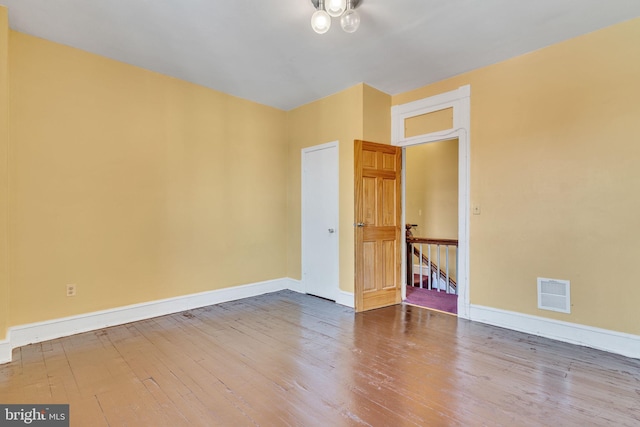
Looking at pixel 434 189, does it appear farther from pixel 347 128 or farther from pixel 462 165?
pixel 347 128

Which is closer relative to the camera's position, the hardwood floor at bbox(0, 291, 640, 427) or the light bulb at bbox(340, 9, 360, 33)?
the hardwood floor at bbox(0, 291, 640, 427)

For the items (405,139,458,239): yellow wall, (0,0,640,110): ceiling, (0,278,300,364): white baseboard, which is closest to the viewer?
(0,0,640,110): ceiling

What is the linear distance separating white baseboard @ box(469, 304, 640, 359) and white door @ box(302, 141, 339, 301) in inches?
74.2

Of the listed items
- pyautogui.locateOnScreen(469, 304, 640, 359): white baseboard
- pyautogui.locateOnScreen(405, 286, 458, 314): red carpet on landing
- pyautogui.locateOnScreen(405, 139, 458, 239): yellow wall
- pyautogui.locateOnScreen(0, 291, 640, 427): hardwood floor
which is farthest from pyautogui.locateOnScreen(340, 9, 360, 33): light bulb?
pyautogui.locateOnScreen(405, 139, 458, 239): yellow wall

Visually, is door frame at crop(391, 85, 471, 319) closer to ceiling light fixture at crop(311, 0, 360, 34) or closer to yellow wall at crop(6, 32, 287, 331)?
ceiling light fixture at crop(311, 0, 360, 34)

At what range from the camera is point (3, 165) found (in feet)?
8.24

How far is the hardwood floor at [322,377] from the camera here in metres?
1.84

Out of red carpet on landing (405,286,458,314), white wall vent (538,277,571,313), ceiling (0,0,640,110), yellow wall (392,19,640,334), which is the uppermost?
ceiling (0,0,640,110)

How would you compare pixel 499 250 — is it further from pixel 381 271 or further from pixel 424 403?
pixel 424 403

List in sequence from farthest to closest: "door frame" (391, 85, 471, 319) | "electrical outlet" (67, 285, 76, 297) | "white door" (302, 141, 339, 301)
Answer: "white door" (302, 141, 339, 301) → "door frame" (391, 85, 471, 319) → "electrical outlet" (67, 285, 76, 297)

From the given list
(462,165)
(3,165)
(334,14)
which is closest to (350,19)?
(334,14)

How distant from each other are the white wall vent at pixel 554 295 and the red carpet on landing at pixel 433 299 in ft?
3.32

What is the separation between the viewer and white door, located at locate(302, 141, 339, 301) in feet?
14.1

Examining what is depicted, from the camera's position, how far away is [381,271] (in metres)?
4.02
